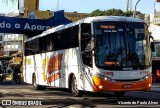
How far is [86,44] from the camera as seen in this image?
17031 millimetres

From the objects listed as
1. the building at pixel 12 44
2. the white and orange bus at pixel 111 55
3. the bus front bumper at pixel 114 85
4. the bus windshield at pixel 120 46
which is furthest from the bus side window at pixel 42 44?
the building at pixel 12 44

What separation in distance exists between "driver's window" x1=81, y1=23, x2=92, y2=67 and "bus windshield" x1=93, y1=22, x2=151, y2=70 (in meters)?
0.49

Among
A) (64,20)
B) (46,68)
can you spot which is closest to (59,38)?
(46,68)

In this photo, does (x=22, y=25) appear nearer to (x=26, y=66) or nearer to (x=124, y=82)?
(x=26, y=66)

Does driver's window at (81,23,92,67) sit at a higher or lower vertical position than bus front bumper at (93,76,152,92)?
higher

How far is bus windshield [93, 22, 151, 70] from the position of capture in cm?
1606

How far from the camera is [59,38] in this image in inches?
824

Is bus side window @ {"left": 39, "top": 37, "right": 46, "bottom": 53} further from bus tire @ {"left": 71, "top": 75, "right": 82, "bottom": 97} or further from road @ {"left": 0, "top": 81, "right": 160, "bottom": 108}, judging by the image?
bus tire @ {"left": 71, "top": 75, "right": 82, "bottom": 97}

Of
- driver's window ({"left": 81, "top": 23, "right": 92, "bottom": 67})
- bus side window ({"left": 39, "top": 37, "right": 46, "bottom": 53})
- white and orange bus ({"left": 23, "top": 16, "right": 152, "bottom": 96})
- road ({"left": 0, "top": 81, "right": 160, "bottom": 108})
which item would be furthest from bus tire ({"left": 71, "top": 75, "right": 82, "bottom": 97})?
bus side window ({"left": 39, "top": 37, "right": 46, "bottom": 53})

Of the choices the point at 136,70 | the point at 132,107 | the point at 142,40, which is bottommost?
the point at 132,107

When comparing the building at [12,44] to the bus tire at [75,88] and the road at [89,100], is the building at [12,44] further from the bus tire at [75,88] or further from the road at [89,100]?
the bus tire at [75,88]

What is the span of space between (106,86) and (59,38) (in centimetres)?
581

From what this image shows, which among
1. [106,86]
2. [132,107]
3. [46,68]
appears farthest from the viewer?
[46,68]

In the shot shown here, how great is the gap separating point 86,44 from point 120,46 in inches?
60.5
